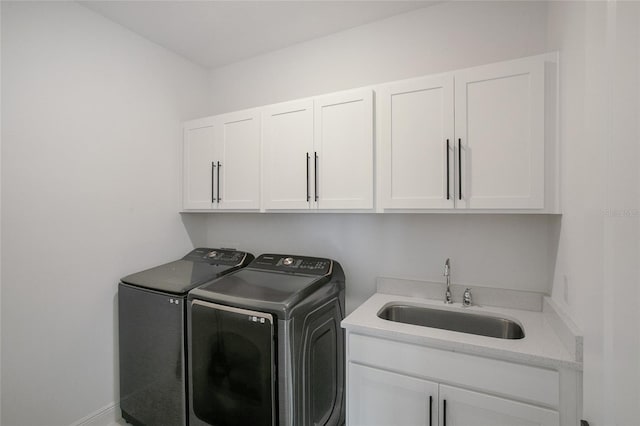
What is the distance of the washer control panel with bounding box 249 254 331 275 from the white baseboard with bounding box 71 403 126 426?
1345mm

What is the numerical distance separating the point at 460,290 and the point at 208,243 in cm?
216

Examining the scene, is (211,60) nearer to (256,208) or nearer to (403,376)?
(256,208)

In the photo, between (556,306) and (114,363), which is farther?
(114,363)

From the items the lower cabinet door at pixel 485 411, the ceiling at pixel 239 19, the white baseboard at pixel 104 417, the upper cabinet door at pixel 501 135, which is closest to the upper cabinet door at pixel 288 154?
the ceiling at pixel 239 19

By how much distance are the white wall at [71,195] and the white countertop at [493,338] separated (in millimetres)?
1695

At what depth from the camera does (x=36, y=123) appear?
1.64 metres

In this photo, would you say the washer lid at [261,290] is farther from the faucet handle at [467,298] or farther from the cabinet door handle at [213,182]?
the faucet handle at [467,298]

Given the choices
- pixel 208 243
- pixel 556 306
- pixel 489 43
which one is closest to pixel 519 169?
pixel 556 306

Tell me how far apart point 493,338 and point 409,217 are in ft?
2.82

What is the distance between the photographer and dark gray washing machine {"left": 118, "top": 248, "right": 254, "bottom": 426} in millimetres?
1737

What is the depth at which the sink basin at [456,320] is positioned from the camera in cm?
158

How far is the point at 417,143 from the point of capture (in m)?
1.60

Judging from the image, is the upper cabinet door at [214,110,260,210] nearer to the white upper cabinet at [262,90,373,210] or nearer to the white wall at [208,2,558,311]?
the white upper cabinet at [262,90,373,210]

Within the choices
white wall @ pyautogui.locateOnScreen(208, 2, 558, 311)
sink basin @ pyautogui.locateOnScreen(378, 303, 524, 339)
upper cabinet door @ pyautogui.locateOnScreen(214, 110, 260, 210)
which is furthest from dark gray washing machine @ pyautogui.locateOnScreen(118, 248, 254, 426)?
sink basin @ pyautogui.locateOnScreen(378, 303, 524, 339)
